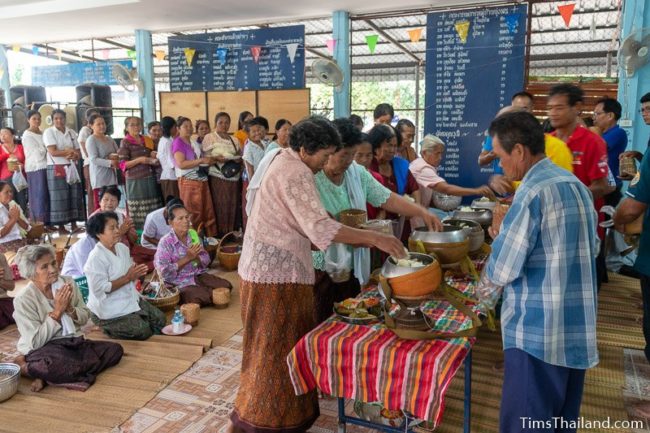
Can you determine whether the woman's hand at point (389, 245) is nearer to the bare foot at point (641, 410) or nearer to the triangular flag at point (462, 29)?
the bare foot at point (641, 410)

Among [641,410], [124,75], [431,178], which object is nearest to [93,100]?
[124,75]

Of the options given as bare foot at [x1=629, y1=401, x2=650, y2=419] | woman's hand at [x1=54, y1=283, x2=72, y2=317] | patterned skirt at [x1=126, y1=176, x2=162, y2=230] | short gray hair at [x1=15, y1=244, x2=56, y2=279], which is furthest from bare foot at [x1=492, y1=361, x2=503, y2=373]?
patterned skirt at [x1=126, y1=176, x2=162, y2=230]

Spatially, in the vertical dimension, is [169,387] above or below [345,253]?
below

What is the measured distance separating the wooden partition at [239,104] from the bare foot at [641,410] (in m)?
5.35

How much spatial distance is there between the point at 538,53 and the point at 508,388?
10186mm

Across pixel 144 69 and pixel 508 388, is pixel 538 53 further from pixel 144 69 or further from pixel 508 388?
pixel 508 388

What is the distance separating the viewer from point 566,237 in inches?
67.7

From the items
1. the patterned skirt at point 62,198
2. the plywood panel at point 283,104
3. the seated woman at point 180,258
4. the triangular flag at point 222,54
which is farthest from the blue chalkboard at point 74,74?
the seated woman at point 180,258

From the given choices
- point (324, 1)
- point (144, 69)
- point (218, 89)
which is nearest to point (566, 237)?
point (324, 1)

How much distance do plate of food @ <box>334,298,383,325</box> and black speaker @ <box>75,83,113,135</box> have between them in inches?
312

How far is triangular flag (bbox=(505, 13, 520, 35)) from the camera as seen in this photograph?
5945 millimetres

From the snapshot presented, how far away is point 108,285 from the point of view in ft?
12.1

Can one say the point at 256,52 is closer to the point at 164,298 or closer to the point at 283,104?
the point at 283,104

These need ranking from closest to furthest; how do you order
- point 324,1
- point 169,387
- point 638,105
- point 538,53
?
point 169,387 → point 638,105 → point 324,1 → point 538,53
